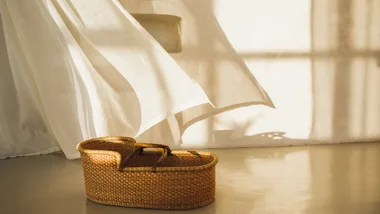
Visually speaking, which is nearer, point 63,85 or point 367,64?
point 63,85

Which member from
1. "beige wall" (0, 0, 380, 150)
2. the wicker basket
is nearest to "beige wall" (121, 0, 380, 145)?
"beige wall" (0, 0, 380, 150)

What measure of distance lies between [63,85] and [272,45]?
3.73 feet

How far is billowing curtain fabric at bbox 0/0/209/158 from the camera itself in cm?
200

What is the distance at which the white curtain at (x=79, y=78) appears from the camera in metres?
2.00

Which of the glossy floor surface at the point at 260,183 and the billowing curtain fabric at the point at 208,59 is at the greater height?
the billowing curtain fabric at the point at 208,59

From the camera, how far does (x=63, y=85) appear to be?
2.17 metres

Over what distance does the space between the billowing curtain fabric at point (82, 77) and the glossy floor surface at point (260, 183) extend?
169mm

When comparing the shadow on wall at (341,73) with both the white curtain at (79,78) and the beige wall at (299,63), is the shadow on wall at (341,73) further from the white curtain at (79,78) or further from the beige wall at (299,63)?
the white curtain at (79,78)

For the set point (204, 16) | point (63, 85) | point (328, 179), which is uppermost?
point (204, 16)

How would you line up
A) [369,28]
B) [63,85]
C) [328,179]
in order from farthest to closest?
[369,28]
[63,85]
[328,179]

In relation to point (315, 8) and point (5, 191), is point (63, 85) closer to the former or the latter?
point (5, 191)

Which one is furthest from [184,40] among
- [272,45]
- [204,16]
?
[272,45]

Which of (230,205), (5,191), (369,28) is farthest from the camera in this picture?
(369,28)

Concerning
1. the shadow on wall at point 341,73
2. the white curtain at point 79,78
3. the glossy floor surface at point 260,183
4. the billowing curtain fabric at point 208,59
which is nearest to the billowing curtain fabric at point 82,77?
the white curtain at point 79,78
